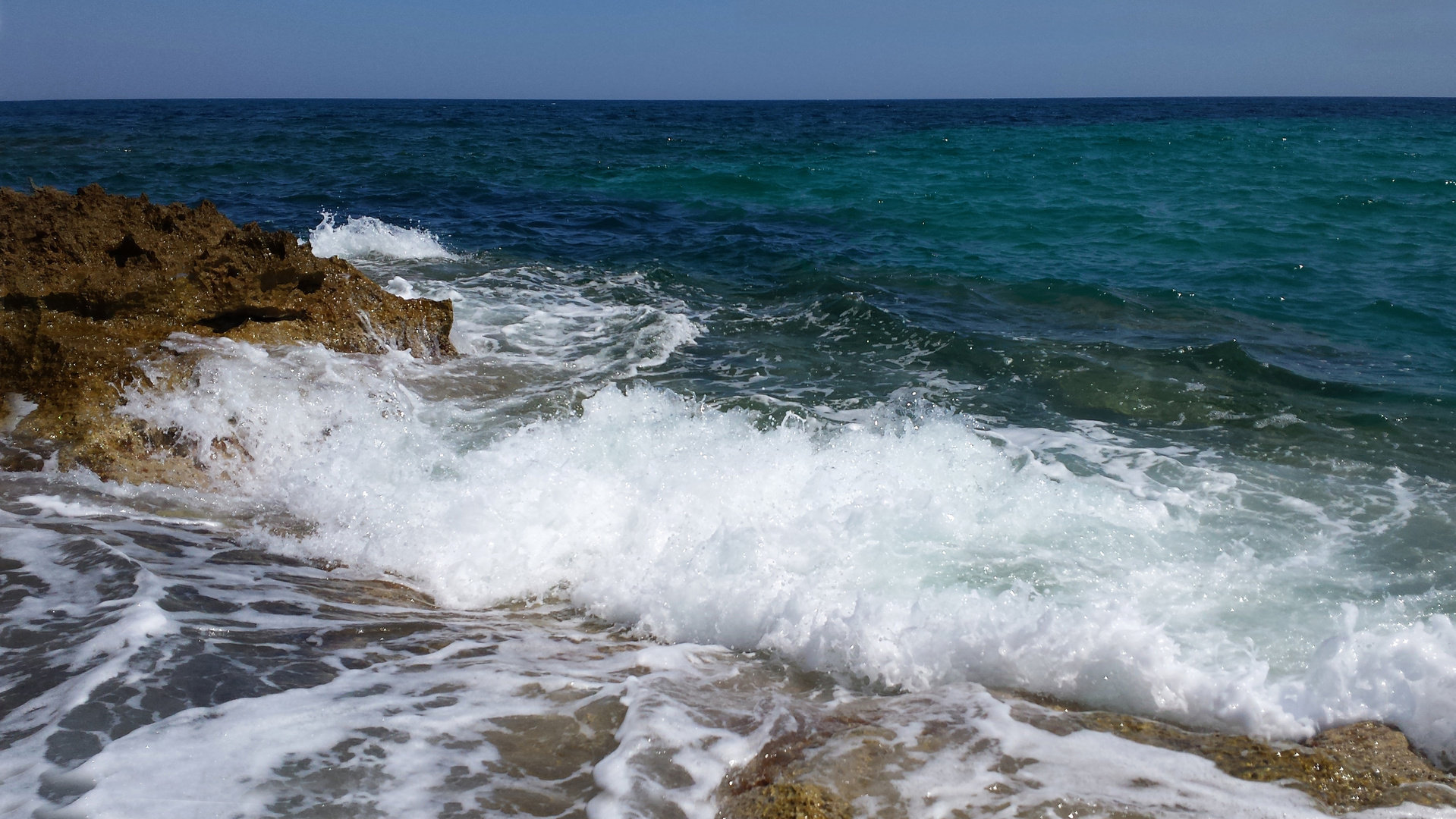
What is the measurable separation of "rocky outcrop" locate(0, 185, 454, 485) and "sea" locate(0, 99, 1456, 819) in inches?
6.7

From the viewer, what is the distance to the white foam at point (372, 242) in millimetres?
11133

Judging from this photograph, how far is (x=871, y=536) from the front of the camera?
431 centimetres

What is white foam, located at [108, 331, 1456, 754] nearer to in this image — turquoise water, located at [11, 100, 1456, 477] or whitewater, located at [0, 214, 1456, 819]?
whitewater, located at [0, 214, 1456, 819]

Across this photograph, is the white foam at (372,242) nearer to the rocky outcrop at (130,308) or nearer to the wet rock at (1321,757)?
the rocky outcrop at (130,308)

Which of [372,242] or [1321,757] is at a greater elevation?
[372,242]

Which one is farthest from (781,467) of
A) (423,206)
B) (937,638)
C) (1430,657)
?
(423,206)

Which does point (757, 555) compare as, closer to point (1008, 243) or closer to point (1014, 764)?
point (1014, 764)

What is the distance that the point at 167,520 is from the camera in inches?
160

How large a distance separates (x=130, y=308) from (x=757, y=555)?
14.1 ft

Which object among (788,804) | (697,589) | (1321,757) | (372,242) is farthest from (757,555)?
(372,242)

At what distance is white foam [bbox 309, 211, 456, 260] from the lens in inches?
438

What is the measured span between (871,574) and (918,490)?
87 centimetres

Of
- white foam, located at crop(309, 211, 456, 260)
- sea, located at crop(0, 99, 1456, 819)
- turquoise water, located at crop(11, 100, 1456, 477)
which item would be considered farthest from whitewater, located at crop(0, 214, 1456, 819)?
white foam, located at crop(309, 211, 456, 260)

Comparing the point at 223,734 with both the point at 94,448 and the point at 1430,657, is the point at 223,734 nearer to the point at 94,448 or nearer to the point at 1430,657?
the point at 94,448
